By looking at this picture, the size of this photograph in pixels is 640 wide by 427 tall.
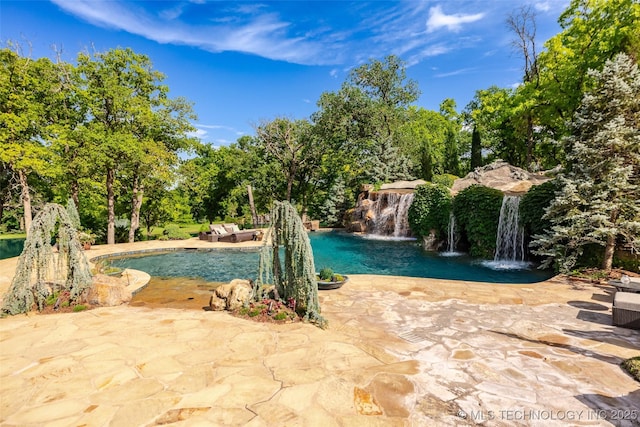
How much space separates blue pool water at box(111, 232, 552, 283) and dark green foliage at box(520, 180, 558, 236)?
1.93 m

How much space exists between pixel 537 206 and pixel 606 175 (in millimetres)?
3317

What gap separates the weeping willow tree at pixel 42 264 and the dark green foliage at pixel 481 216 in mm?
16082

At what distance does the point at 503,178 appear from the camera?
19266mm

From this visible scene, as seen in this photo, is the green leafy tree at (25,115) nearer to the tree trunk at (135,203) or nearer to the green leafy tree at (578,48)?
the tree trunk at (135,203)

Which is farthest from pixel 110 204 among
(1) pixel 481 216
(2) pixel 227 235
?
(1) pixel 481 216

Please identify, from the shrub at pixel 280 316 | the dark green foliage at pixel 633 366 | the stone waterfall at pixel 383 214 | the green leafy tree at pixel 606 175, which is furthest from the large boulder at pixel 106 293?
the stone waterfall at pixel 383 214

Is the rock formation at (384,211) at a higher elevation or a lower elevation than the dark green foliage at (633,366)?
higher

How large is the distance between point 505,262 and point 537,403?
12104mm

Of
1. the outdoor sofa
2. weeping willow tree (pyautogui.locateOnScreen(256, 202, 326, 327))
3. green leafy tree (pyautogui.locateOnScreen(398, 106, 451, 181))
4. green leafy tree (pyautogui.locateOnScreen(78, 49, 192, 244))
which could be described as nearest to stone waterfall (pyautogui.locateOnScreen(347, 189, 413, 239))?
green leafy tree (pyautogui.locateOnScreen(398, 106, 451, 181))

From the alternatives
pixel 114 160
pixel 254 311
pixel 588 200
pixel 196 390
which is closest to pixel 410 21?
pixel 588 200

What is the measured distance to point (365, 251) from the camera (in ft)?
58.7

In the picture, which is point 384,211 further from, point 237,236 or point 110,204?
point 110,204

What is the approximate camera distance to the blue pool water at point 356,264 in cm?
1207

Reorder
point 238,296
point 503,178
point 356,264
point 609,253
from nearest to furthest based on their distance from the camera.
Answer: point 238,296
point 609,253
point 356,264
point 503,178
